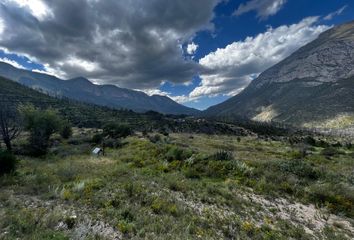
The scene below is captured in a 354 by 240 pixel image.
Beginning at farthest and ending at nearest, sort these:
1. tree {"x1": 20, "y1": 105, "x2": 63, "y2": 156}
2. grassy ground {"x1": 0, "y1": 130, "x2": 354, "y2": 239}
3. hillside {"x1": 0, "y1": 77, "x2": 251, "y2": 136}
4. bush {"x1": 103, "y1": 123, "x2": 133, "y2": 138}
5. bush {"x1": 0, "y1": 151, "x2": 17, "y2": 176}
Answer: hillside {"x1": 0, "y1": 77, "x2": 251, "y2": 136} < bush {"x1": 103, "y1": 123, "x2": 133, "y2": 138} < tree {"x1": 20, "y1": 105, "x2": 63, "y2": 156} < bush {"x1": 0, "y1": 151, "x2": 17, "y2": 176} < grassy ground {"x1": 0, "y1": 130, "x2": 354, "y2": 239}

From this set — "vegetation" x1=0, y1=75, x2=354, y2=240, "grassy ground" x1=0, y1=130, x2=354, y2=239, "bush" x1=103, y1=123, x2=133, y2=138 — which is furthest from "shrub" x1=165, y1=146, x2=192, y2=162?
"bush" x1=103, y1=123, x2=133, y2=138

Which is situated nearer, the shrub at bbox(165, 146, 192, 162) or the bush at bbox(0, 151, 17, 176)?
the bush at bbox(0, 151, 17, 176)

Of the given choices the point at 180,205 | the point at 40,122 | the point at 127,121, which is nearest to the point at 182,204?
the point at 180,205

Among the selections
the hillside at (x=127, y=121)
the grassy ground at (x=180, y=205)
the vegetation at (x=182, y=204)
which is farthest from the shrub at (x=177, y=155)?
the hillside at (x=127, y=121)

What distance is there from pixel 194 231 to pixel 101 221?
2.89 metres

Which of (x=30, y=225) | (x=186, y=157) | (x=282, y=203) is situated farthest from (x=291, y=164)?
(x=30, y=225)

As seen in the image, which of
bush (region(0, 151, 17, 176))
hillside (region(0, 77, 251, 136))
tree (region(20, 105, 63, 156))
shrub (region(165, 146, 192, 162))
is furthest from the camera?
hillside (region(0, 77, 251, 136))

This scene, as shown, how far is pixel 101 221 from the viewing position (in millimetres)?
6957

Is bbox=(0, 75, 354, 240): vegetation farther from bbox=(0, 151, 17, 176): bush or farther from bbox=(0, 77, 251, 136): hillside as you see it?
bbox=(0, 77, 251, 136): hillside

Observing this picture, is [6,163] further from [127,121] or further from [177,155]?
[127,121]

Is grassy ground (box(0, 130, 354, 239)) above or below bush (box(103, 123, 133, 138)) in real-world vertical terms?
above

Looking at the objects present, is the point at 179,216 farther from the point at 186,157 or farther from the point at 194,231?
the point at 186,157

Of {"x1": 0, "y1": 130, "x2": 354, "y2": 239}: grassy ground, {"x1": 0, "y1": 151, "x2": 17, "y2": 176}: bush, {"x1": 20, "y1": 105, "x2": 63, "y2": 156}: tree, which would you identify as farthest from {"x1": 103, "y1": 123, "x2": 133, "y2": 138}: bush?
{"x1": 0, "y1": 130, "x2": 354, "y2": 239}: grassy ground

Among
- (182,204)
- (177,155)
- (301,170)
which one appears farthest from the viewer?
(177,155)
